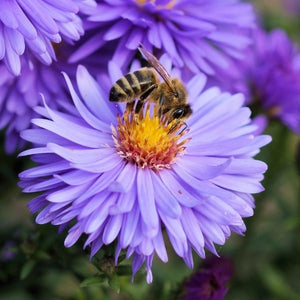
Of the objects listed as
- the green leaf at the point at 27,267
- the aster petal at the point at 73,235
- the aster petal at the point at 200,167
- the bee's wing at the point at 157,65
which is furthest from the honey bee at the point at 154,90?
the green leaf at the point at 27,267

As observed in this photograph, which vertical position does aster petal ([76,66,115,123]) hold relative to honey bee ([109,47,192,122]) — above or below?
below

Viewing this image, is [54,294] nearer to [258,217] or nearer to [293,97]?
[258,217]

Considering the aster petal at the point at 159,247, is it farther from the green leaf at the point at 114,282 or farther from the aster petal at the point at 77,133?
the aster petal at the point at 77,133

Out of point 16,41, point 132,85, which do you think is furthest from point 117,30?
point 16,41

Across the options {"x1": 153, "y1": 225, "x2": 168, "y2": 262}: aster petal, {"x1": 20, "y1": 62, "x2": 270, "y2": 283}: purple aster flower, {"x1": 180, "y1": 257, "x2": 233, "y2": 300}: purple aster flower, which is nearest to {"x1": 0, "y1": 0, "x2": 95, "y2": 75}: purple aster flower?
{"x1": 20, "y1": 62, "x2": 270, "y2": 283}: purple aster flower

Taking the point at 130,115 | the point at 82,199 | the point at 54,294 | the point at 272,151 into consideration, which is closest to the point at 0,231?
the point at 54,294

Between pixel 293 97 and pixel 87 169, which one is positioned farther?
pixel 293 97

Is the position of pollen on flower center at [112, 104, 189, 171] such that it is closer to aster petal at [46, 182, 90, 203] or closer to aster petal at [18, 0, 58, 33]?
aster petal at [46, 182, 90, 203]

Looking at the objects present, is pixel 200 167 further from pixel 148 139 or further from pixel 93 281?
pixel 93 281
